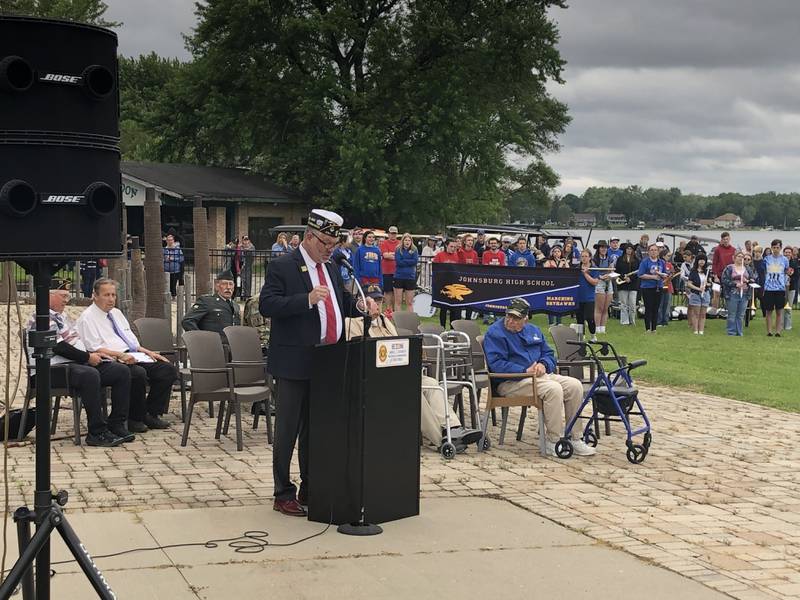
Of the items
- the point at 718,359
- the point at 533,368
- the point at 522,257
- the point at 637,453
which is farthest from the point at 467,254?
the point at 637,453

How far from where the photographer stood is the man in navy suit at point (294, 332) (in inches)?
286

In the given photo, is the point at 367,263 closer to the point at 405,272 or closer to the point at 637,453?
the point at 405,272

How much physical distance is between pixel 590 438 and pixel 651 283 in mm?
13120

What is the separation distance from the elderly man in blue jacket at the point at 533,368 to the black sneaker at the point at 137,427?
3467 mm

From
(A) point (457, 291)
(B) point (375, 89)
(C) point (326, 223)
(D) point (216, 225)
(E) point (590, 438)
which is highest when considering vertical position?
(B) point (375, 89)

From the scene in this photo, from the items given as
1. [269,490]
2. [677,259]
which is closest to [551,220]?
[677,259]

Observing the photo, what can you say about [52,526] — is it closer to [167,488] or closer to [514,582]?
[514,582]

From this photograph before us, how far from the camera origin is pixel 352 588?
5789mm

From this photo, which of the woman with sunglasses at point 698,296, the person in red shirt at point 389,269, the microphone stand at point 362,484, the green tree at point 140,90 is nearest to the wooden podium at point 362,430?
the microphone stand at point 362,484

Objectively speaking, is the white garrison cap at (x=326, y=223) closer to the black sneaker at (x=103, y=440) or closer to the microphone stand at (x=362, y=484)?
the microphone stand at (x=362, y=484)

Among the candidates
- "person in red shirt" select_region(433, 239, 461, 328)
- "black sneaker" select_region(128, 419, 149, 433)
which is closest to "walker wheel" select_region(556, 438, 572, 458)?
"black sneaker" select_region(128, 419, 149, 433)

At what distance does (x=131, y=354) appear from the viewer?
10.6 m

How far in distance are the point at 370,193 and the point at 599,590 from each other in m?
40.8

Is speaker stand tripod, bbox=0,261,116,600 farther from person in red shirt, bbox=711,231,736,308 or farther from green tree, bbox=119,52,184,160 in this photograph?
green tree, bbox=119,52,184,160
